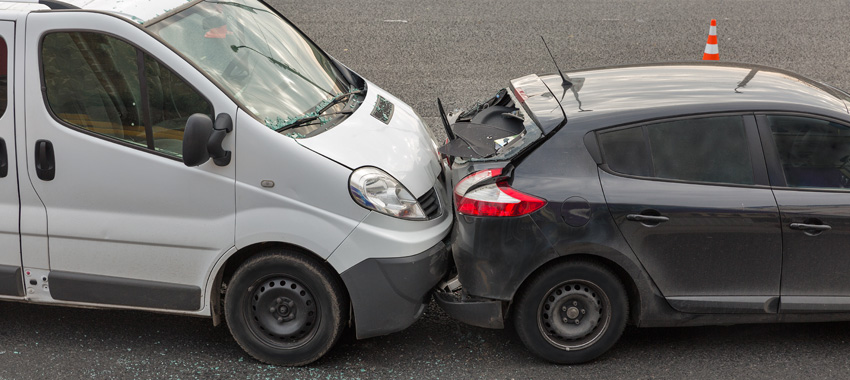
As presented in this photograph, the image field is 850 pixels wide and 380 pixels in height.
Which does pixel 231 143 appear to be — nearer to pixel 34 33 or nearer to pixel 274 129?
pixel 274 129

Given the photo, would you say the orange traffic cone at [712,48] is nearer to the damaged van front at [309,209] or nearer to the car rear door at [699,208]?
the car rear door at [699,208]

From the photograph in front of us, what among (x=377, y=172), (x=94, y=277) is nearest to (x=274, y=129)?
(x=377, y=172)

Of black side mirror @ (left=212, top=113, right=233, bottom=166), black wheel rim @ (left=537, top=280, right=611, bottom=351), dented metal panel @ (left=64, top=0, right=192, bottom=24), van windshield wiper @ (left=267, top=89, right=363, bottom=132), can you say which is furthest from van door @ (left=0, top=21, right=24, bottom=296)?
black wheel rim @ (left=537, top=280, right=611, bottom=351)

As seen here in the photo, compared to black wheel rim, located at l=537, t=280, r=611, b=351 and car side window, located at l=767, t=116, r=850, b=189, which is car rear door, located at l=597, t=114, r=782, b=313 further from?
black wheel rim, located at l=537, t=280, r=611, b=351

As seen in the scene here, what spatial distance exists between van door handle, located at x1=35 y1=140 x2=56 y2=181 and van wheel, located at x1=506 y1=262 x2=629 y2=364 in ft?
8.25

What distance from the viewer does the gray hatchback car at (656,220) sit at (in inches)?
170

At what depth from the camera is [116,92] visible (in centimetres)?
441

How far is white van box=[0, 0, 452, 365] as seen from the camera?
430 cm

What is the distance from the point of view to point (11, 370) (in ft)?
15.0

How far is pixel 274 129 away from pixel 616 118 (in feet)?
5.80

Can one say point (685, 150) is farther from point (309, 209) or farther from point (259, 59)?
point (259, 59)

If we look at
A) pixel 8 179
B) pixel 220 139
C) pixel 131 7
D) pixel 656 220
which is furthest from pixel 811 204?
pixel 8 179

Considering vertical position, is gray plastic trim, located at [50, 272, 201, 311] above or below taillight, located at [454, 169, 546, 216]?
below

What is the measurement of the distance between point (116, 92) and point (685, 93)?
3005 mm
